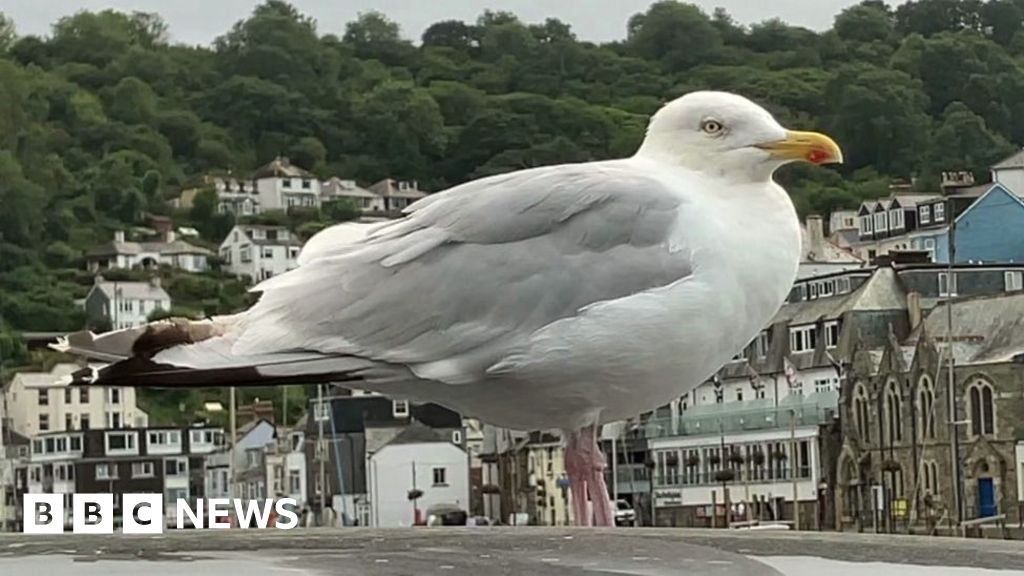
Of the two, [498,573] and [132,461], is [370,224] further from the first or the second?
[132,461]

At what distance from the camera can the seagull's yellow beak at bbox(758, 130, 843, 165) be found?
3.30 meters

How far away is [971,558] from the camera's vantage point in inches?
58.7

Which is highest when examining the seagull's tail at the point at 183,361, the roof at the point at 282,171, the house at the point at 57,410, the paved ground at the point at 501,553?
the roof at the point at 282,171

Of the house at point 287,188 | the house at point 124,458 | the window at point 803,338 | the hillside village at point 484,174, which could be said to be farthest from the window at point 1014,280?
the house at point 287,188

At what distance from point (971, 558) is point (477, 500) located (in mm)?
35993

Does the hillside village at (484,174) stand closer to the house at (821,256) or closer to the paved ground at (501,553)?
the house at (821,256)

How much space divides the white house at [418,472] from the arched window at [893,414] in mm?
8489

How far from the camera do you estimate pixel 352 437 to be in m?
39.5

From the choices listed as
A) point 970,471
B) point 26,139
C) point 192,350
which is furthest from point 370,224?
point 26,139

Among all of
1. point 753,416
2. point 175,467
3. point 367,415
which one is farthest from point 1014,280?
point 175,467

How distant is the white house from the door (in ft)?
34.3

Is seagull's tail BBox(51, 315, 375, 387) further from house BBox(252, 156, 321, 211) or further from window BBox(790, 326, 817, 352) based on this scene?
house BBox(252, 156, 321, 211)

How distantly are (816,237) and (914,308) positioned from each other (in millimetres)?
4697

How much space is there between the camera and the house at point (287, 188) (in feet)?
198
